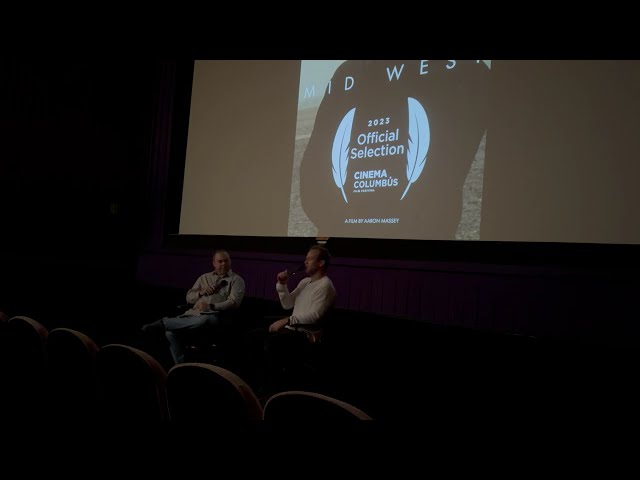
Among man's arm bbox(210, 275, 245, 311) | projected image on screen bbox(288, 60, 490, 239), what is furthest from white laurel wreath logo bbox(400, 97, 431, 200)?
man's arm bbox(210, 275, 245, 311)

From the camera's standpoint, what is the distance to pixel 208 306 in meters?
3.93

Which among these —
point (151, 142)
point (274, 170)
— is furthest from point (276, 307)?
point (151, 142)

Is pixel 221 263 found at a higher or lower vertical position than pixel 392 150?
lower

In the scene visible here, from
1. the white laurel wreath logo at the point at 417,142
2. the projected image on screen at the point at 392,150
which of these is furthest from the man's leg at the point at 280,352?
the white laurel wreath logo at the point at 417,142

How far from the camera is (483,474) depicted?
0.99m

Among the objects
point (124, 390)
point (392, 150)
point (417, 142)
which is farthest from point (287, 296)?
point (124, 390)

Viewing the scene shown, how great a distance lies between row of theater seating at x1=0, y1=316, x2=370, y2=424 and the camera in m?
1.28

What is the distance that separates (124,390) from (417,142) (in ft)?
12.6

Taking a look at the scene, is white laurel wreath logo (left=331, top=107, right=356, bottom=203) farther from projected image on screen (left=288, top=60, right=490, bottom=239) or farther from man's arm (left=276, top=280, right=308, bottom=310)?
man's arm (left=276, top=280, right=308, bottom=310)

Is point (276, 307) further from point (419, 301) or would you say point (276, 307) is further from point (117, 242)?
point (117, 242)

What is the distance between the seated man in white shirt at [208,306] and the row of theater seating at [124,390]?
1445 mm

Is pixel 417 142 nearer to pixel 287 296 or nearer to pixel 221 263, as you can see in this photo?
pixel 287 296

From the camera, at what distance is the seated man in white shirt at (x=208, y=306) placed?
382 cm

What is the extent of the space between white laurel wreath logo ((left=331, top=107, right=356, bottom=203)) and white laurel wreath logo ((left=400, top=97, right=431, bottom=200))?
2.18ft
